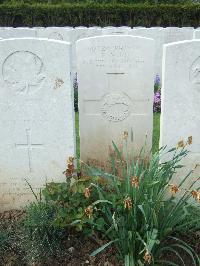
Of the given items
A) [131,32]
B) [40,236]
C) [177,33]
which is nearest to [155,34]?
[177,33]

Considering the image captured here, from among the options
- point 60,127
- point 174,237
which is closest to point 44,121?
point 60,127

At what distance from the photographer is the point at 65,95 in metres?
3.48

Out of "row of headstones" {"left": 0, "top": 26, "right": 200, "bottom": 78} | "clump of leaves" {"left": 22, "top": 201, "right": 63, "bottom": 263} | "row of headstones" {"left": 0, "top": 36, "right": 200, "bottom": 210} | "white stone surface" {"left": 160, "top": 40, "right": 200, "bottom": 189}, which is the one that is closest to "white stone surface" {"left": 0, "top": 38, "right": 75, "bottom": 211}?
"row of headstones" {"left": 0, "top": 36, "right": 200, "bottom": 210}

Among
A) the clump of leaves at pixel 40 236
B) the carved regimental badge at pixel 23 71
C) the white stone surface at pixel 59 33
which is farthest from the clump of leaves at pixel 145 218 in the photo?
the white stone surface at pixel 59 33

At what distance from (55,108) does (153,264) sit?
1464 millimetres

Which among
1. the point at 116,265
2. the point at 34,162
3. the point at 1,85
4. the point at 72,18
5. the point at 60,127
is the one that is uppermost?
the point at 72,18

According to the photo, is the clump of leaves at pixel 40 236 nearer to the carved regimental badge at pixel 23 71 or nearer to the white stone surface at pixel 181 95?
the carved regimental badge at pixel 23 71

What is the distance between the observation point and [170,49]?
3398 millimetres

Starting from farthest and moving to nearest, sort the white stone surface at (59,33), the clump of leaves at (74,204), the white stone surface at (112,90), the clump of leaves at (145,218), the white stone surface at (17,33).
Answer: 1. the white stone surface at (17,33)
2. the white stone surface at (59,33)
3. the white stone surface at (112,90)
4. the clump of leaves at (74,204)
5. the clump of leaves at (145,218)

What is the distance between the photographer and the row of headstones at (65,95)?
343 cm

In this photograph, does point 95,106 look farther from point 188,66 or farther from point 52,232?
point 52,232

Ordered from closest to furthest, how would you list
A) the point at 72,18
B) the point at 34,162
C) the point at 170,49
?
the point at 170,49 < the point at 34,162 < the point at 72,18

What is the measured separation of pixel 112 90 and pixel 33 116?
0.99 meters

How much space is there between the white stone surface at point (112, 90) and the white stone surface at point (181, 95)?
66cm
